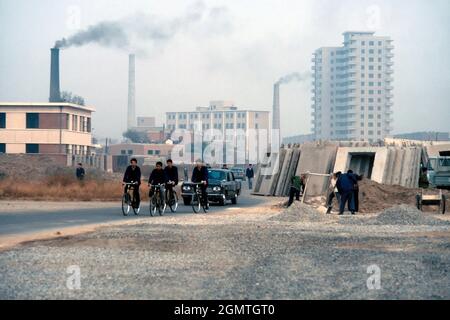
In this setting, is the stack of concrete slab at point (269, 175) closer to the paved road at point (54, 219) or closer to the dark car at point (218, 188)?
the dark car at point (218, 188)

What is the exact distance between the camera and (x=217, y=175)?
150 feet

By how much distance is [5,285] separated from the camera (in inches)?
504

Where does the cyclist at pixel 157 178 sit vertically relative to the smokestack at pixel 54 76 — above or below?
below

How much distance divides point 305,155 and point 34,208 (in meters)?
22.8

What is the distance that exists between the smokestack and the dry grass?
250 feet

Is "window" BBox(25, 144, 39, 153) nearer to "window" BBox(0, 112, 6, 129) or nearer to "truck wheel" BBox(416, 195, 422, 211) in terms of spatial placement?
"window" BBox(0, 112, 6, 129)

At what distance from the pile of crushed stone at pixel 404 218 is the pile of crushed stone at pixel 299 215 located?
176 cm

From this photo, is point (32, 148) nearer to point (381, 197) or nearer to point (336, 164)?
point (336, 164)

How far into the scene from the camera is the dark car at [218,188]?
43.1 m

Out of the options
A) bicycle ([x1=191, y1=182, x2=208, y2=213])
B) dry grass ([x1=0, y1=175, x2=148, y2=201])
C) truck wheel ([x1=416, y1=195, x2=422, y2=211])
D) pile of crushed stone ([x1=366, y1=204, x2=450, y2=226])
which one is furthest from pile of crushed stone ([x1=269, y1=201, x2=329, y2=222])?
dry grass ([x1=0, y1=175, x2=148, y2=201])

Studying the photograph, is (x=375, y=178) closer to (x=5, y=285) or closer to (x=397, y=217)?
(x=397, y=217)

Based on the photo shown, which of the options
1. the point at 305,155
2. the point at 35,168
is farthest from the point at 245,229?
the point at 35,168

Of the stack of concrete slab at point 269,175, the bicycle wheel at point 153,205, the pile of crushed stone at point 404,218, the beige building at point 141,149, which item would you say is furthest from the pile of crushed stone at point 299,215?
the beige building at point 141,149

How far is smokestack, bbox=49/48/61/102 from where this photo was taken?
127 metres
